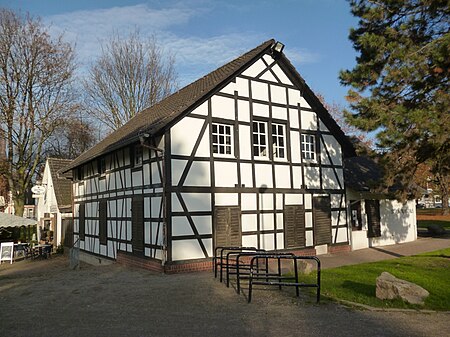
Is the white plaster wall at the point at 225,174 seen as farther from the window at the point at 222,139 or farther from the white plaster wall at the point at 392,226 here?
the white plaster wall at the point at 392,226

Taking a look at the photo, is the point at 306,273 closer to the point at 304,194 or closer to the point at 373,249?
the point at 304,194

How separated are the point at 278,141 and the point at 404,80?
5.09 meters

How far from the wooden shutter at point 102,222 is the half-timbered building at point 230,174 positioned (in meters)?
0.04

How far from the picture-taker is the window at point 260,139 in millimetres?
14109

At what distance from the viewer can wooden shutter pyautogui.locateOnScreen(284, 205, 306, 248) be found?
14297 mm

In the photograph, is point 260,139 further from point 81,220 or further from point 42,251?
point 42,251

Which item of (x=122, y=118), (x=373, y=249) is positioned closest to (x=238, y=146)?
(x=373, y=249)

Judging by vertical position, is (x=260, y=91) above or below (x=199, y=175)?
above

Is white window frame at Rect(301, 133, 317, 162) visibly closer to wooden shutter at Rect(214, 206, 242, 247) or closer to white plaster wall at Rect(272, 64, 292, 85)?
white plaster wall at Rect(272, 64, 292, 85)

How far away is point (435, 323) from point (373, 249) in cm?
1069

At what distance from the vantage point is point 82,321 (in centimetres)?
657

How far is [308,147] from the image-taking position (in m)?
15.7

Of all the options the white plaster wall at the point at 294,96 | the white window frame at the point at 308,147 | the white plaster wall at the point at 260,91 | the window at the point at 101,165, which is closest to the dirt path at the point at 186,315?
the white plaster wall at the point at 260,91

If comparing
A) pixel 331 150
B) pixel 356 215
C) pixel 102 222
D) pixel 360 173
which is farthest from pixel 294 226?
pixel 102 222
